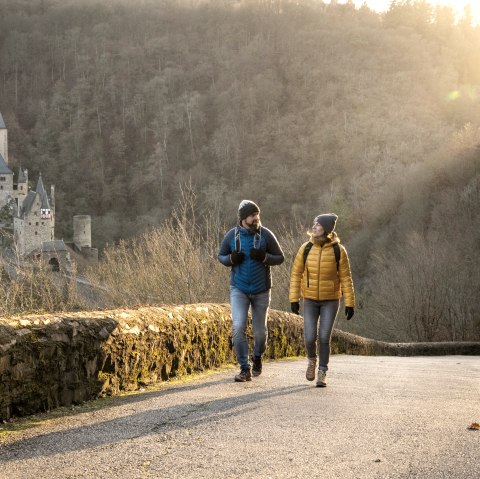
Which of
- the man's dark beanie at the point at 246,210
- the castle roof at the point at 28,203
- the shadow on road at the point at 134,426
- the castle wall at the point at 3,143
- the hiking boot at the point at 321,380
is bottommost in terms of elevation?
the hiking boot at the point at 321,380

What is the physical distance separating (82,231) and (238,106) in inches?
1804

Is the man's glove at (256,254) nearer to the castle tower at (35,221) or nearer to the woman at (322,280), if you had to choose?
the woman at (322,280)

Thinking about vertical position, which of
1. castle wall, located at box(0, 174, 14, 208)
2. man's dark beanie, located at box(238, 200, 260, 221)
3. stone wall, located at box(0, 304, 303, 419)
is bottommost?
stone wall, located at box(0, 304, 303, 419)

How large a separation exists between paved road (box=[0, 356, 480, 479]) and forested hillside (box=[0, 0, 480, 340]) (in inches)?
2423

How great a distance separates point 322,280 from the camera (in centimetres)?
964

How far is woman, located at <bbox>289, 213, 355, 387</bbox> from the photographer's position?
962 centimetres

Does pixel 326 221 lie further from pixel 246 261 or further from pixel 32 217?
pixel 32 217

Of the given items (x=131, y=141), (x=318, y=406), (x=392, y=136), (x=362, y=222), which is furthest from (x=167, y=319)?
(x=131, y=141)

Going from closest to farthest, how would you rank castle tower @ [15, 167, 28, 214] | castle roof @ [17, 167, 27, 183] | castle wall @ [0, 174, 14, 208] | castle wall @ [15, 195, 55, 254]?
1. castle wall @ [15, 195, 55, 254]
2. castle wall @ [0, 174, 14, 208]
3. castle tower @ [15, 167, 28, 214]
4. castle roof @ [17, 167, 27, 183]

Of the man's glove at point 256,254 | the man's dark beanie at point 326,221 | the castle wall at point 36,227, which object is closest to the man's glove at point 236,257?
the man's glove at point 256,254

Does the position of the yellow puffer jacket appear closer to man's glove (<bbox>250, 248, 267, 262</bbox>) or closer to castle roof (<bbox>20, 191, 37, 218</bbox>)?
man's glove (<bbox>250, 248, 267, 262</bbox>)

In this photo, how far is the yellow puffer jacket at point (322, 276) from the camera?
379 inches

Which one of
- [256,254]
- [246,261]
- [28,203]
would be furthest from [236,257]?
[28,203]

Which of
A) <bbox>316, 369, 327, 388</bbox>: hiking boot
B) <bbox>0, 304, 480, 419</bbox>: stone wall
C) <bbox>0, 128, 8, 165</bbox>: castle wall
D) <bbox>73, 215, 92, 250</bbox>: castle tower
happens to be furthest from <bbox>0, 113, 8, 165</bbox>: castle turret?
<bbox>316, 369, 327, 388</bbox>: hiking boot
